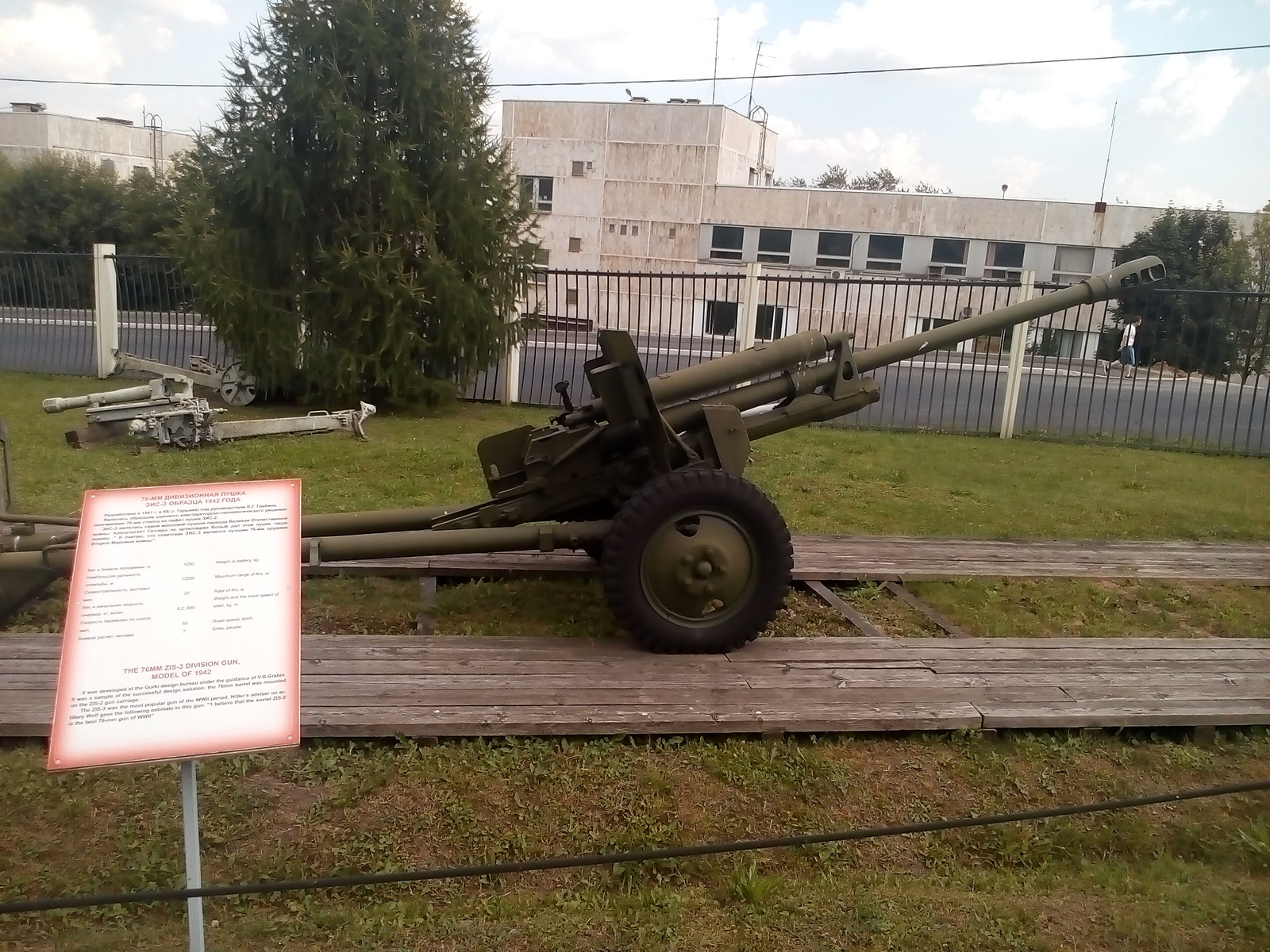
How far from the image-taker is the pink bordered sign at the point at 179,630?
2270mm

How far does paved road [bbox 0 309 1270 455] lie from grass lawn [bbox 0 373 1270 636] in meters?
0.89

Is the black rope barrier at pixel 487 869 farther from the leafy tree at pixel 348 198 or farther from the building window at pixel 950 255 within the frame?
the building window at pixel 950 255

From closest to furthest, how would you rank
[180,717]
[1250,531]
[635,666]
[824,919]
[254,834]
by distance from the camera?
[180,717]
[824,919]
[254,834]
[635,666]
[1250,531]

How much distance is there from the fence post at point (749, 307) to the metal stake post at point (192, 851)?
10.4 meters

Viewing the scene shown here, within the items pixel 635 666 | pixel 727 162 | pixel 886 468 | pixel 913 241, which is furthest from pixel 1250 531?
pixel 727 162

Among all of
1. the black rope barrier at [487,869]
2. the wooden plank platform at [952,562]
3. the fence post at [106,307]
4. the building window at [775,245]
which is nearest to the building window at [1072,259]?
the building window at [775,245]

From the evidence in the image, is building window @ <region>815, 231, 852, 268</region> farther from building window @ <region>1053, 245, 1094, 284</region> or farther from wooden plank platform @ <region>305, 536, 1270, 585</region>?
wooden plank platform @ <region>305, 536, 1270, 585</region>

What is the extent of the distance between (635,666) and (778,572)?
0.75 meters

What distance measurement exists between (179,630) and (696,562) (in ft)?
7.85

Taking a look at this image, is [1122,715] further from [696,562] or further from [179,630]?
[179,630]

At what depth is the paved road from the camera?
1278 cm

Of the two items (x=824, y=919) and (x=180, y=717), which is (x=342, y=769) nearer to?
(x=180, y=717)

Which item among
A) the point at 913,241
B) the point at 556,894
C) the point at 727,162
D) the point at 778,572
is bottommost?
the point at 556,894

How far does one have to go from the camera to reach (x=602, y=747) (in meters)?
3.79
